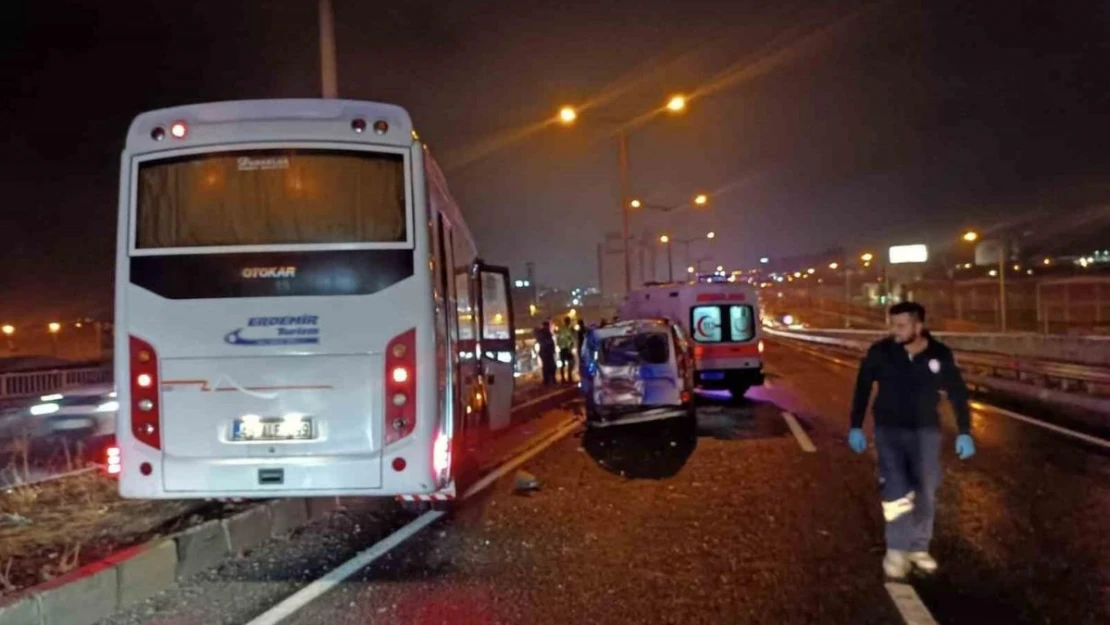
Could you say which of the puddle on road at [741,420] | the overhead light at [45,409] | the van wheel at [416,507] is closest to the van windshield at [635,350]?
the puddle on road at [741,420]

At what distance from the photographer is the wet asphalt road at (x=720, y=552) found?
654cm

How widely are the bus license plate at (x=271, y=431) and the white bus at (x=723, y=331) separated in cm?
1603

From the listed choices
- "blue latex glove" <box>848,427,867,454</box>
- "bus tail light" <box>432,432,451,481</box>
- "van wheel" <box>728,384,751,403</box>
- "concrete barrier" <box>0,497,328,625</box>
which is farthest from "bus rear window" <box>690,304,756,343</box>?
"blue latex glove" <box>848,427,867,454</box>

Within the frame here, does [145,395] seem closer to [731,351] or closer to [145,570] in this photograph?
[145,570]

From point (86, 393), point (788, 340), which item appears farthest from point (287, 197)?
point (788, 340)

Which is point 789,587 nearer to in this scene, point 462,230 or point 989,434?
point 462,230

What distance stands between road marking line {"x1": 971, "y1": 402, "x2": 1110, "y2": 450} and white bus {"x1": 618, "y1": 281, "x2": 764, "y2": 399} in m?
4.73

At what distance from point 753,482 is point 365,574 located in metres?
5.44

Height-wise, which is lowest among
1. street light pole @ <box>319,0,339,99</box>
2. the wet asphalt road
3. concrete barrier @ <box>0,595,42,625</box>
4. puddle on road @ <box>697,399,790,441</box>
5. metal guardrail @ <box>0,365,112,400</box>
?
puddle on road @ <box>697,399,790,441</box>

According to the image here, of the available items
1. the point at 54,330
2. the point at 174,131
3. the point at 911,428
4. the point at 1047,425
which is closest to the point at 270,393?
the point at 174,131

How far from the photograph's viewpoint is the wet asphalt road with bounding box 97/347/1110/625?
21.4ft

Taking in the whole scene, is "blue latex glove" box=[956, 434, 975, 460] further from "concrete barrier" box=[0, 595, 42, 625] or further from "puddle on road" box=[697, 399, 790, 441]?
"puddle on road" box=[697, 399, 790, 441]

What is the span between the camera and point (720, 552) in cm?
817

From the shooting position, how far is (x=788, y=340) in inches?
2736
